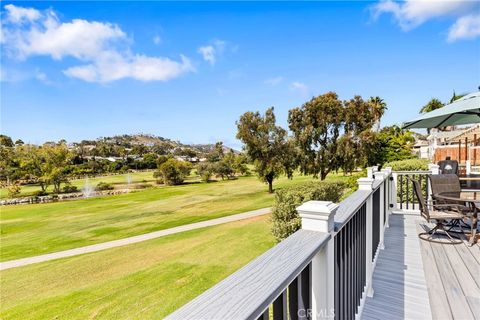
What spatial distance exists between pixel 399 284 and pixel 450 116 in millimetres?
4316

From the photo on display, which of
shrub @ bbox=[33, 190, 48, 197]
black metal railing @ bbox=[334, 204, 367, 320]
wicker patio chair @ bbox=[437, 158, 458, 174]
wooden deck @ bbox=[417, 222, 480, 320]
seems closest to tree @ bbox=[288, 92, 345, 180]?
wicker patio chair @ bbox=[437, 158, 458, 174]

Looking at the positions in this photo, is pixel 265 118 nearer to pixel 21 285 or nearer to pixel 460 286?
pixel 21 285

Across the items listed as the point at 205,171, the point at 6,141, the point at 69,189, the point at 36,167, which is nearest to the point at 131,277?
the point at 69,189

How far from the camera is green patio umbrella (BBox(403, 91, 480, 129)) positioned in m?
4.20

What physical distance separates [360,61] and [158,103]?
35128 millimetres

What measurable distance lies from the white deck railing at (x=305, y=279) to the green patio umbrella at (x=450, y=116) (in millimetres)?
3385

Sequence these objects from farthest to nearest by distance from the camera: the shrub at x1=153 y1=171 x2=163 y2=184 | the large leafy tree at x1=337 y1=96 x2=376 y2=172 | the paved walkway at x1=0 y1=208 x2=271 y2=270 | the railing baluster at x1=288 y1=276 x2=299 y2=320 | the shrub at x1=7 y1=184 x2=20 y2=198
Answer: the shrub at x1=153 y1=171 x2=163 y2=184, the shrub at x1=7 y1=184 x2=20 y2=198, the large leafy tree at x1=337 y1=96 x2=376 y2=172, the paved walkway at x1=0 y1=208 x2=271 y2=270, the railing baluster at x1=288 y1=276 x2=299 y2=320

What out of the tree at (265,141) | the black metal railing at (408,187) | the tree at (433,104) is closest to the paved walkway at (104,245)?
the tree at (265,141)

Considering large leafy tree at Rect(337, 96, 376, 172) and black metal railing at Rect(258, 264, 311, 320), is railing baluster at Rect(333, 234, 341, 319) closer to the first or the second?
black metal railing at Rect(258, 264, 311, 320)

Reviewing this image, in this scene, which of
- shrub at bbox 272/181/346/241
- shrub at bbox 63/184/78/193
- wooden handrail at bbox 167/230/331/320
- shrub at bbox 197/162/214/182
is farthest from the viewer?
shrub at bbox 197/162/214/182

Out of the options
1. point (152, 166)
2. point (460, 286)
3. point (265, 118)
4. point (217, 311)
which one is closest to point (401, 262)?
point (460, 286)

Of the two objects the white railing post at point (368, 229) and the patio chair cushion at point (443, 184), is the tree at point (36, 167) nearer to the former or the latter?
the white railing post at point (368, 229)

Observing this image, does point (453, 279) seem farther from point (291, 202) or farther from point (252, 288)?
point (291, 202)

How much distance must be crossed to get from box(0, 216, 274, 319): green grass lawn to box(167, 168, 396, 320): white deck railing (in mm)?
4996
